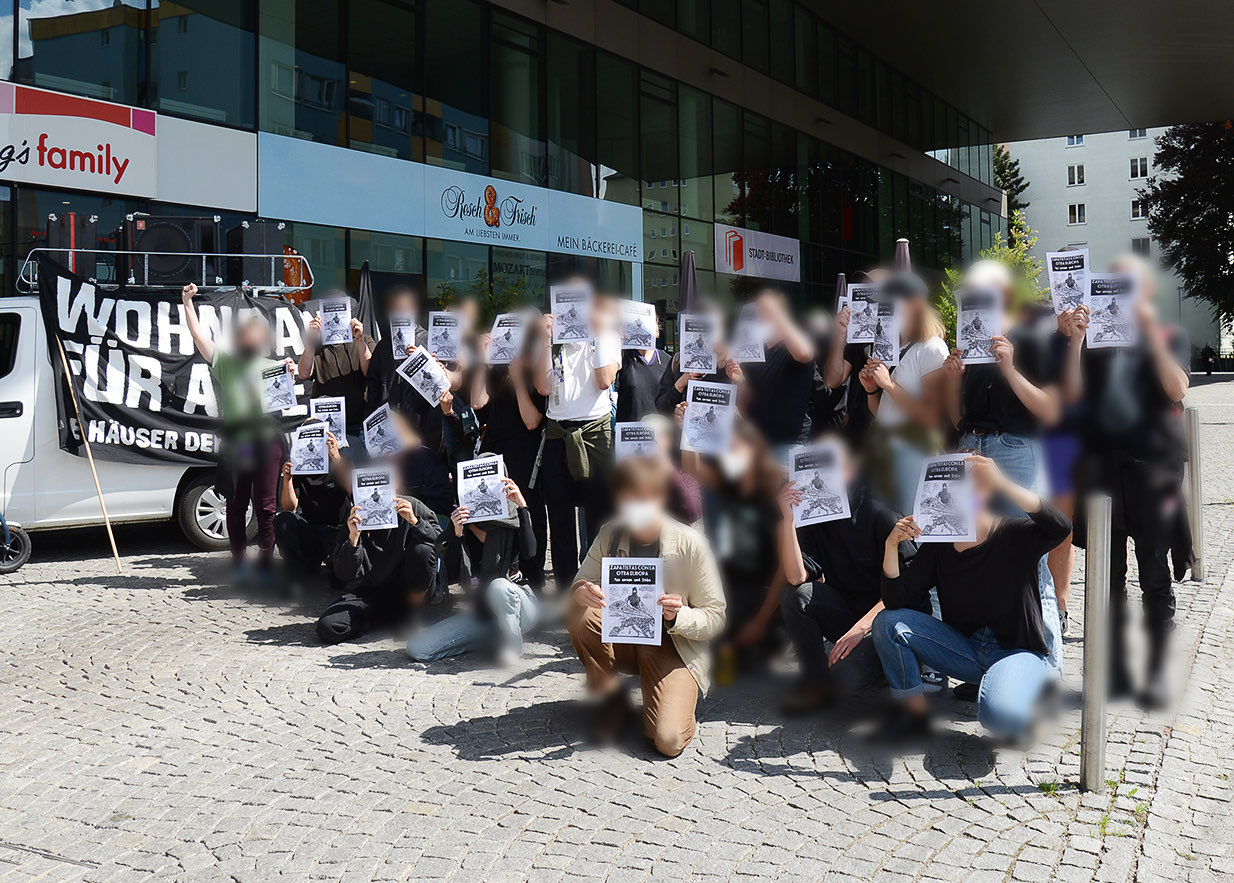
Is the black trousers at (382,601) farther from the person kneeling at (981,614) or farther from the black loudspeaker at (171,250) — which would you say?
the black loudspeaker at (171,250)

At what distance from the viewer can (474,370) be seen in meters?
7.53

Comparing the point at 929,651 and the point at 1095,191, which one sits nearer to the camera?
the point at 929,651

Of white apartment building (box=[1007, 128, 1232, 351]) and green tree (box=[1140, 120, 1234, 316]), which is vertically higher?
white apartment building (box=[1007, 128, 1232, 351])

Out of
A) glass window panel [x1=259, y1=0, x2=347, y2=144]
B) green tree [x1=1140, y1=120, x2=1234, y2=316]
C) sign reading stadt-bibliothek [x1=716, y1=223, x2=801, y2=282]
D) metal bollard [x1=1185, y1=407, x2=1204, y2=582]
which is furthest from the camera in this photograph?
green tree [x1=1140, y1=120, x2=1234, y2=316]

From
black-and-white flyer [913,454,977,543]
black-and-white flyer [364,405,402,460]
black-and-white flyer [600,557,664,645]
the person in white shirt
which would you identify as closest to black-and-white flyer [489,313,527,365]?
the person in white shirt

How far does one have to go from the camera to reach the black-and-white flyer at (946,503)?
4.41m

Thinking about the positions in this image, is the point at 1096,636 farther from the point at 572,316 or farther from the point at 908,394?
the point at 572,316

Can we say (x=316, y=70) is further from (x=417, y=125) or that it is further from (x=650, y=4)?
(x=650, y=4)

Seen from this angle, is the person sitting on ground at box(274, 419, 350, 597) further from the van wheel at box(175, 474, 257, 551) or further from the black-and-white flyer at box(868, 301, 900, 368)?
the black-and-white flyer at box(868, 301, 900, 368)

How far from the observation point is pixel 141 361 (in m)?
9.74

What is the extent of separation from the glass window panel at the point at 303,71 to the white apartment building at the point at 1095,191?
153 feet

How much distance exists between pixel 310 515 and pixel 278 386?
0.90 metres

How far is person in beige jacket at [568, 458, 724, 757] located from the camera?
476 centimetres

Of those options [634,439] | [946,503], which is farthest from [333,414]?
[946,503]
